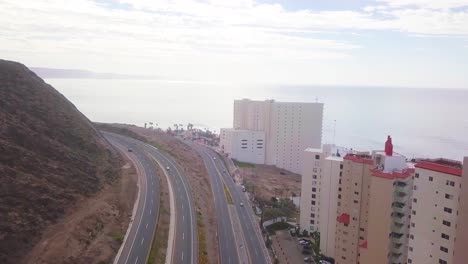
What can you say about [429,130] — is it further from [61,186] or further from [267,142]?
[61,186]

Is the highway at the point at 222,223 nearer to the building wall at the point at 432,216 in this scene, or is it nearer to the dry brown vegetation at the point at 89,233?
the dry brown vegetation at the point at 89,233

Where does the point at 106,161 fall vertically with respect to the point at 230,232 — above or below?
above

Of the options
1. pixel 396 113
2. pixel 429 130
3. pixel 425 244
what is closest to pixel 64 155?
pixel 425 244

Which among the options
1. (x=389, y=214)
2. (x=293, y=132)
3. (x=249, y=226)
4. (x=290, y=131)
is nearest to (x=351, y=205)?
(x=389, y=214)

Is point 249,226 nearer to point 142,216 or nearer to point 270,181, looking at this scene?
point 142,216

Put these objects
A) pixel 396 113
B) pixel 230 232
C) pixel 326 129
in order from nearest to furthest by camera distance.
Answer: pixel 230 232 → pixel 326 129 → pixel 396 113

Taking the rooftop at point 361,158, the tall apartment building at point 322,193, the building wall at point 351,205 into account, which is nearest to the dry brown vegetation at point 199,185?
the tall apartment building at point 322,193
